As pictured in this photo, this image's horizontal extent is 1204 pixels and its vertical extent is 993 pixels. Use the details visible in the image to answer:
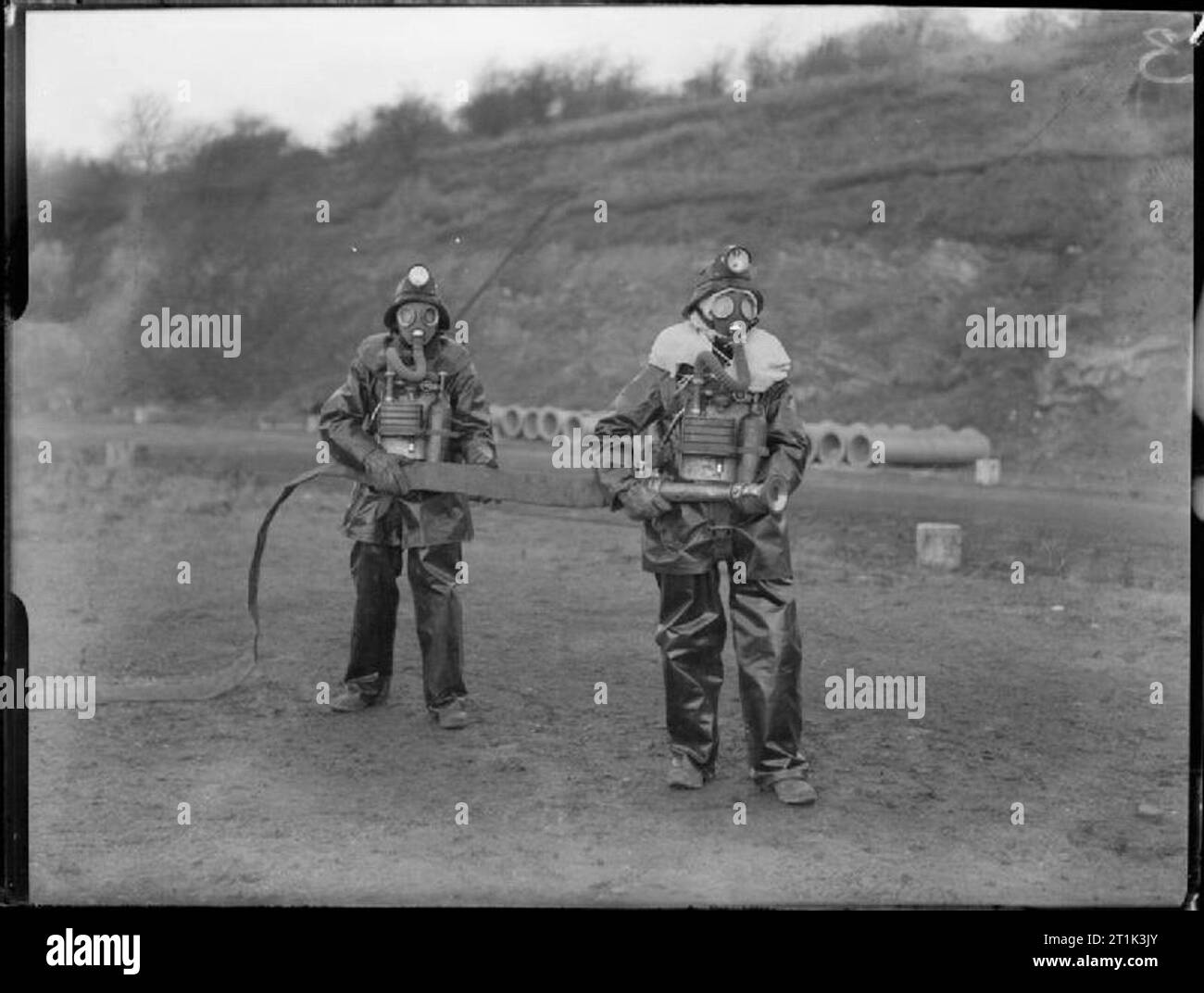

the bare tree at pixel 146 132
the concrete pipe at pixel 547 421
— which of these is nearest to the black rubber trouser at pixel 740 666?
the concrete pipe at pixel 547 421

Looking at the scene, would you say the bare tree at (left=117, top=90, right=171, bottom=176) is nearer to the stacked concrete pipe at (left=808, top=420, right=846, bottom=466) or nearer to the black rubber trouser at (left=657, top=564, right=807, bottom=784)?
the black rubber trouser at (left=657, top=564, right=807, bottom=784)

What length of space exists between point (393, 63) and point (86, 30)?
132 cm

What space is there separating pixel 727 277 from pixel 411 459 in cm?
150

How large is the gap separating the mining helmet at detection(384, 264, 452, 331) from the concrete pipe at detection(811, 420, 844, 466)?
1.67m

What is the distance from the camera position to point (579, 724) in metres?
5.95

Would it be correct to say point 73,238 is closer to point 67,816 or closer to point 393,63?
point 393,63

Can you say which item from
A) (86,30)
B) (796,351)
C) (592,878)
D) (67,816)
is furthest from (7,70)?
(592,878)

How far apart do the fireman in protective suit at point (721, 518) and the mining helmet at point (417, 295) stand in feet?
2.72

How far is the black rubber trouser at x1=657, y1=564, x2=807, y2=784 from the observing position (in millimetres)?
5711

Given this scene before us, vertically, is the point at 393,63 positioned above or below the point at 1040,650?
above

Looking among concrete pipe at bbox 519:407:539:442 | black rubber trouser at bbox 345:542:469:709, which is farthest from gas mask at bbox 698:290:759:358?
black rubber trouser at bbox 345:542:469:709

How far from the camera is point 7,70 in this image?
19.7ft
